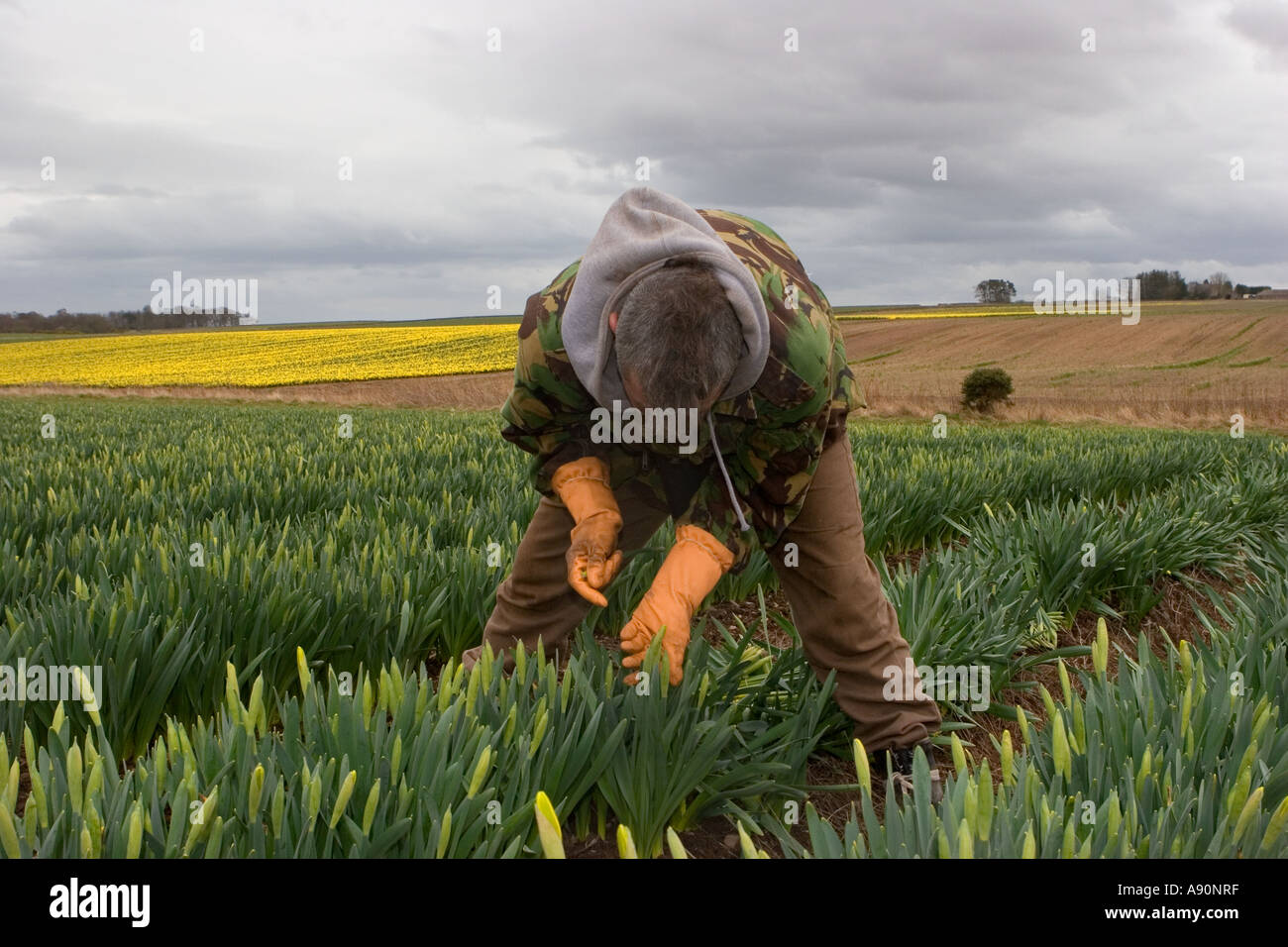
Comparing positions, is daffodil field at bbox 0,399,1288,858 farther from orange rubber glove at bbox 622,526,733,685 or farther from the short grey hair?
the short grey hair

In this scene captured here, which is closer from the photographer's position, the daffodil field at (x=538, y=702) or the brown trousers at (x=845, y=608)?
the daffodil field at (x=538, y=702)

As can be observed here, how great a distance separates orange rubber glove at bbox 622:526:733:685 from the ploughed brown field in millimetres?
17178

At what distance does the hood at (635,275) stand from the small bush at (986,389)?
1874 cm

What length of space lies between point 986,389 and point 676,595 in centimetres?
1879

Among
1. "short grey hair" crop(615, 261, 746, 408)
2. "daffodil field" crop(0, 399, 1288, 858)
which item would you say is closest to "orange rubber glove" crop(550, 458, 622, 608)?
"daffodil field" crop(0, 399, 1288, 858)

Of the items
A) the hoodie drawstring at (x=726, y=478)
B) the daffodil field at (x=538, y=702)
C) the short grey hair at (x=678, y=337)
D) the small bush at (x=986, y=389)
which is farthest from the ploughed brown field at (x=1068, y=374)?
→ the short grey hair at (x=678, y=337)

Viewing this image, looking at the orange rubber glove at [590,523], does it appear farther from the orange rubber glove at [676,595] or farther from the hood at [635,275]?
the hood at [635,275]

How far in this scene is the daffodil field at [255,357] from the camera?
27.9 meters

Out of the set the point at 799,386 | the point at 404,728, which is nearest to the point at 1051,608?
the point at 799,386

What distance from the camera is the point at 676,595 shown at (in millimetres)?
1959

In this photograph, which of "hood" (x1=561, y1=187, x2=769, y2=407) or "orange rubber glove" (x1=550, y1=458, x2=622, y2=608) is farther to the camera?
"orange rubber glove" (x1=550, y1=458, x2=622, y2=608)

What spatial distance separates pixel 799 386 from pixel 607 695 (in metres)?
0.78

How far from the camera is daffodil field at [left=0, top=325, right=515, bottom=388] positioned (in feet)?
91.5

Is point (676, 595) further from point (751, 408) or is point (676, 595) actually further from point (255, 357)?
point (255, 357)
